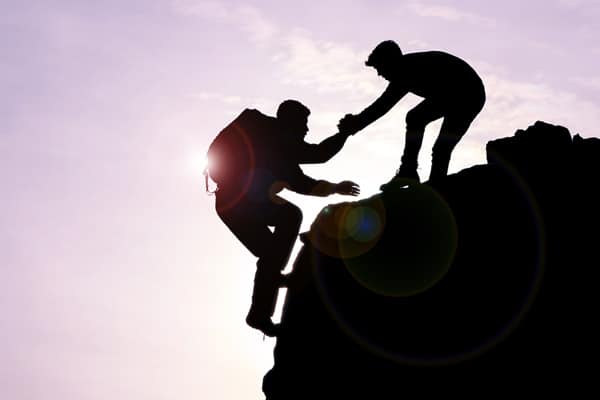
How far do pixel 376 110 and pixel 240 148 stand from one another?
2.49 metres

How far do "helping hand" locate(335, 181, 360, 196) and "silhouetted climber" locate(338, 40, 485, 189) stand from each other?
3.34 ft

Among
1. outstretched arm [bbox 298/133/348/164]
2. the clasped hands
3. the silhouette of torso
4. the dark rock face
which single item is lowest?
the dark rock face

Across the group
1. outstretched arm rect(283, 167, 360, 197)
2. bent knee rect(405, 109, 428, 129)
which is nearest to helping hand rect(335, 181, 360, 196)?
outstretched arm rect(283, 167, 360, 197)

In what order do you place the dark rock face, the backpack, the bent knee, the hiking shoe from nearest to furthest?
the dark rock face < the backpack < the hiking shoe < the bent knee

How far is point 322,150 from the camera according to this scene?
1383cm

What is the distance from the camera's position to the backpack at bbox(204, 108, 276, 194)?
43.2ft

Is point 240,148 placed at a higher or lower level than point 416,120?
lower

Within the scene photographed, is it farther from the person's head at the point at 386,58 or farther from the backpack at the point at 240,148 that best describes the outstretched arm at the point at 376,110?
the backpack at the point at 240,148

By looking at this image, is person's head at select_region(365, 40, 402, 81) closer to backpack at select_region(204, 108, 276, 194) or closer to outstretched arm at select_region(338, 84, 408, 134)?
outstretched arm at select_region(338, 84, 408, 134)

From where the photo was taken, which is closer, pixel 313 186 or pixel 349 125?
pixel 313 186

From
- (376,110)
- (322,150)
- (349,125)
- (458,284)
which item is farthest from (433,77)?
(458,284)

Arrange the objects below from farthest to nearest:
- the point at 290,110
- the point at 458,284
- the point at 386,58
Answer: the point at 386,58, the point at 290,110, the point at 458,284

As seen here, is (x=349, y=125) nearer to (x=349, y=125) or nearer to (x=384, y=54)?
(x=349, y=125)

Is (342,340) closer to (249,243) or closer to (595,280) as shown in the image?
(249,243)
